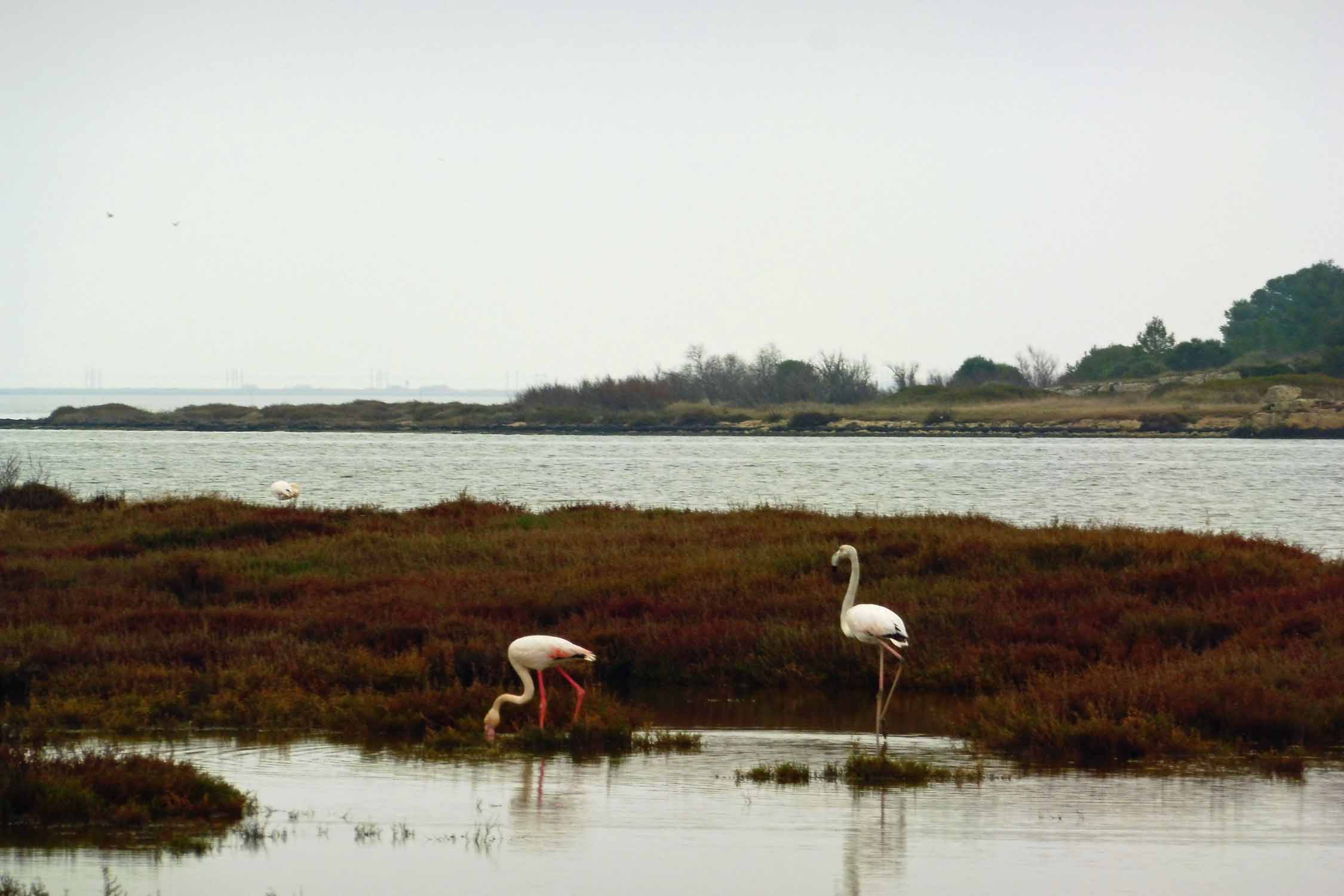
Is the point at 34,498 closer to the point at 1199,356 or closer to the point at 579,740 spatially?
the point at 579,740

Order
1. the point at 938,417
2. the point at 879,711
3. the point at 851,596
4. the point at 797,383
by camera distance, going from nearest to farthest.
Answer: the point at 879,711, the point at 851,596, the point at 938,417, the point at 797,383

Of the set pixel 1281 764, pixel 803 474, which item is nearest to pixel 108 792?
pixel 1281 764

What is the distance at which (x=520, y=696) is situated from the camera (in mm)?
12945

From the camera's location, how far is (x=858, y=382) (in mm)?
157625

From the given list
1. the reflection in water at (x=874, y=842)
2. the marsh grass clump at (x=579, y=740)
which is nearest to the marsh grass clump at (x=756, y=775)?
the reflection in water at (x=874, y=842)

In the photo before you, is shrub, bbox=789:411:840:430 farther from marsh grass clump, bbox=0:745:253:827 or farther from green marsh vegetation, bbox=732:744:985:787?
marsh grass clump, bbox=0:745:253:827

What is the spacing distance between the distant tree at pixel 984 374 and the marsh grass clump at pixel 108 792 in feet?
497

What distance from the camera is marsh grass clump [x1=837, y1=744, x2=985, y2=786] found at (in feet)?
37.8

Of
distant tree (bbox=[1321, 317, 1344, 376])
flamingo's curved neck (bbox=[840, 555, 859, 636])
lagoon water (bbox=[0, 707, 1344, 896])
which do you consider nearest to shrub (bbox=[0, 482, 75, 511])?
lagoon water (bbox=[0, 707, 1344, 896])

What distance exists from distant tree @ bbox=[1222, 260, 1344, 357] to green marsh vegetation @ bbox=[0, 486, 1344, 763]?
5378 inches

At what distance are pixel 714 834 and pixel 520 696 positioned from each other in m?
3.42

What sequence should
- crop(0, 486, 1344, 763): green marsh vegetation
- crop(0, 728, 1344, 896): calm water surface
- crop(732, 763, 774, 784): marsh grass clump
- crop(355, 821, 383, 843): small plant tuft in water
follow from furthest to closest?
crop(0, 486, 1344, 763): green marsh vegetation, crop(732, 763, 774, 784): marsh grass clump, crop(355, 821, 383, 843): small plant tuft in water, crop(0, 728, 1344, 896): calm water surface

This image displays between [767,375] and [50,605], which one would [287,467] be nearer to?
[50,605]

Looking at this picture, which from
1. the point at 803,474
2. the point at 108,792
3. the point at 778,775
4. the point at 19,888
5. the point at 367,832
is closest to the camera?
the point at 19,888
